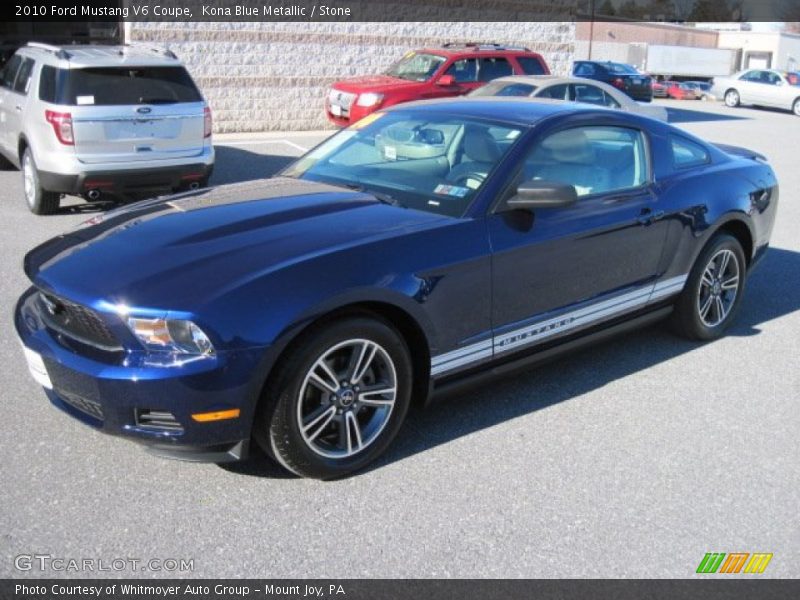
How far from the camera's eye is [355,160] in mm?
4922

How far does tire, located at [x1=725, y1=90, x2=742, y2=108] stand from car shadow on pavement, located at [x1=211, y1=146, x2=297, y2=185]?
22499 millimetres

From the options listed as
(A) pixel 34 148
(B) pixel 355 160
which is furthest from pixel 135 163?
(B) pixel 355 160

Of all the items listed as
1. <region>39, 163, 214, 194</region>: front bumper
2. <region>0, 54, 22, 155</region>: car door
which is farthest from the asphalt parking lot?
<region>0, 54, 22, 155</region>: car door

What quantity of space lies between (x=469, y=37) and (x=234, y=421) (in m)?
18.5

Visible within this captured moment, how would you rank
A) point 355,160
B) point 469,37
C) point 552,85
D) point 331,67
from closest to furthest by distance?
point 355,160
point 552,85
point 331,67
point 469,37

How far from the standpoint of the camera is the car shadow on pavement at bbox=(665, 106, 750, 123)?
935 inches

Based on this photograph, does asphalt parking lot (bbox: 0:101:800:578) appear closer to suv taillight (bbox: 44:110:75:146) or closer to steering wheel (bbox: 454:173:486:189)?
steering wheel (bbox: 454:173:486:189)

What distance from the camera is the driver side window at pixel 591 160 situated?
4.55m

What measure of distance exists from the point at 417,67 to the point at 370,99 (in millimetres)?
2162

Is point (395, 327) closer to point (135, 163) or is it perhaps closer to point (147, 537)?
point (147, 537)

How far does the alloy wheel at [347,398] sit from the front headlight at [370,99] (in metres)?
11.1

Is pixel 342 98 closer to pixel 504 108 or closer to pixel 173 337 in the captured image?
pixel 504 108

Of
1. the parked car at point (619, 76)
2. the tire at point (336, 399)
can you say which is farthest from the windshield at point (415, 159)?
the parked car at point (619, 76)

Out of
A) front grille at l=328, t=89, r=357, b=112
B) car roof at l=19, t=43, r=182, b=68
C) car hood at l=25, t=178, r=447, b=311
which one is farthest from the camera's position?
front grille at l=328, t=89, r=357, b=112
